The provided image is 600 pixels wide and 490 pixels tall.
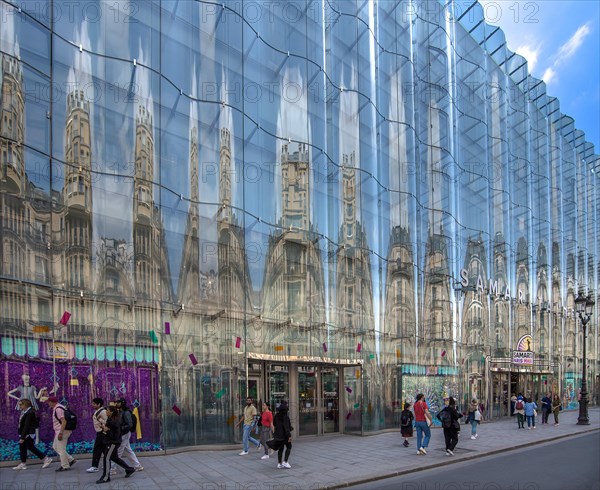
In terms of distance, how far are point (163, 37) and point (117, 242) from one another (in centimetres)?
615

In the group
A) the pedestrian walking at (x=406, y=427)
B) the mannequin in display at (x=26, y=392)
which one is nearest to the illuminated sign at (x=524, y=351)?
the pedestrian walking at (x=406, y=427)

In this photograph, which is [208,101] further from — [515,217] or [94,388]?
[515,217]

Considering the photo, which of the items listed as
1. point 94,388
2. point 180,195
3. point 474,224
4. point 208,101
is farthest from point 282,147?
point 474,224

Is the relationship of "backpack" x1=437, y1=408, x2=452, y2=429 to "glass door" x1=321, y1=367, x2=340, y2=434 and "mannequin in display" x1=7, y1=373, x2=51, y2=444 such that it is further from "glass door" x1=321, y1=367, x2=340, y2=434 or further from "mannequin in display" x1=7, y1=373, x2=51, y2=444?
"mannequin in display" x1=7, y1=373, x2=51, y2=444

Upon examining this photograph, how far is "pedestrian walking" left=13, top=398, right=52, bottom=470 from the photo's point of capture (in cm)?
1122

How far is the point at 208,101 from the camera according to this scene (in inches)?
659

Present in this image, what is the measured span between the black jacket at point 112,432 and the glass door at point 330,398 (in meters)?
9.88

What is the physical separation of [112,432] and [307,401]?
9269mm

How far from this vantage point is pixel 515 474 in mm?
11805

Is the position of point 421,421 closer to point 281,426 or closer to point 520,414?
point 281,426

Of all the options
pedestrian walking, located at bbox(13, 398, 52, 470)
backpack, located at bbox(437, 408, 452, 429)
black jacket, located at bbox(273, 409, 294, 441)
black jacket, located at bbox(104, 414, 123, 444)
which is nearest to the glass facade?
pedestrian walking, located at bbox(13, 398, 52, 470)

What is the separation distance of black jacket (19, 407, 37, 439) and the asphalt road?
6.64 meters

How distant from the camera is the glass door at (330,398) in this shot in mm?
19391

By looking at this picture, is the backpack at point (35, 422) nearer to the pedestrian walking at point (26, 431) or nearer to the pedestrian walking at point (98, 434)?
the pedestrian walking at point (26, 431)
